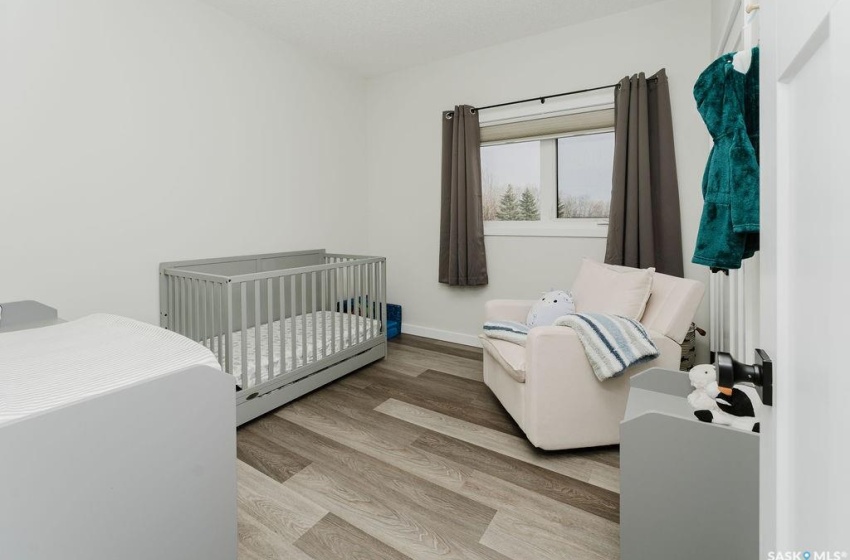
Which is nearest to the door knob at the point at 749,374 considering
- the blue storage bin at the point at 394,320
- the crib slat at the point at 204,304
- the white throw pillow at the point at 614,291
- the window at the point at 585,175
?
the white throw pillow at the point at 614,291

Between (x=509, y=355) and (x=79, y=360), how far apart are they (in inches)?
64.8

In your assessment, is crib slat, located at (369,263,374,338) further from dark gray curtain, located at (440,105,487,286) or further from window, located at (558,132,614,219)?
window, located at (558,132,614,219)

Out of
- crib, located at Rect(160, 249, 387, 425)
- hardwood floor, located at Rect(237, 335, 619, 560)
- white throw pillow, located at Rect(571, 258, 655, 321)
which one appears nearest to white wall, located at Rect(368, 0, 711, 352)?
white throw pillow, located at Rect(571, 258, 655, 321)

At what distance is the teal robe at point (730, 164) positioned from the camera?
1.06 m

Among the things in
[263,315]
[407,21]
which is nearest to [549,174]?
[407,21]

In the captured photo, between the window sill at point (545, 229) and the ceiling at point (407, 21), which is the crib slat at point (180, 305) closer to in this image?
the ceiling at point (407, 21)

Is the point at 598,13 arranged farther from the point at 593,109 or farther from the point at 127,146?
the point at 127,146

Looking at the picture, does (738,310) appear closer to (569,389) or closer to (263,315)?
(569,389)

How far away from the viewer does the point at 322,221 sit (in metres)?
3.51

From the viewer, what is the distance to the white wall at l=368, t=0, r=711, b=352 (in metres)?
2.61

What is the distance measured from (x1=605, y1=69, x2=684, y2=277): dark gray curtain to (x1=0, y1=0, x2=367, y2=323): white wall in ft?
7.59

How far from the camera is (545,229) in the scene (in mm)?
3137

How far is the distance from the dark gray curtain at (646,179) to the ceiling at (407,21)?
2.01 ft

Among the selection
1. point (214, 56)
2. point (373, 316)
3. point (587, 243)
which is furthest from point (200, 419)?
point (587, 243)
